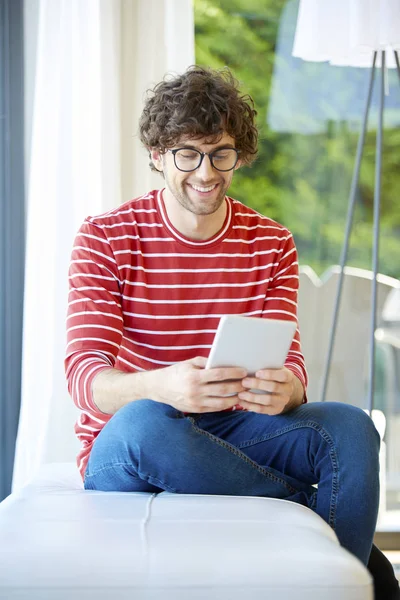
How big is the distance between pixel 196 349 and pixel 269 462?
354mm

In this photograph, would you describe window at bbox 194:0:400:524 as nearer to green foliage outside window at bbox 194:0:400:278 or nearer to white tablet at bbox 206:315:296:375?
green foliage outside window at bbox 194:0:400:278

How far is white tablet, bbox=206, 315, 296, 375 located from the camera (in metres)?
1.40

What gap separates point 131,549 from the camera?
1128mm

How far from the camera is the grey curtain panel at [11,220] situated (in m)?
2.60

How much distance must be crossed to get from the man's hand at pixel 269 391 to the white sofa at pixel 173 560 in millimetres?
283

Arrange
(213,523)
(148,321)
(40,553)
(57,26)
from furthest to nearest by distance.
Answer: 1. (57,26)
2. (148,321)
3. (213,523)
4. (40,553)

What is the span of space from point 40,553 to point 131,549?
Answer: 126 millimetres

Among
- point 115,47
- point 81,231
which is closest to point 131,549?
point 81,231

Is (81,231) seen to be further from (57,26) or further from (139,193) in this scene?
(57,26)

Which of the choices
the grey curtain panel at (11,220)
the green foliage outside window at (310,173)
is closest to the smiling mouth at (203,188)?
the grey curtain panel at (11,220)

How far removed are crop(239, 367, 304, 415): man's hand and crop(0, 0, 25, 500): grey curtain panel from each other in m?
1.29

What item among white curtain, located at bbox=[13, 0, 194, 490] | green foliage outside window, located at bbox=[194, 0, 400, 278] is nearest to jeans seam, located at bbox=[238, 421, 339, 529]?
white curtain, located at bbox=[13, 0, 194, 490]

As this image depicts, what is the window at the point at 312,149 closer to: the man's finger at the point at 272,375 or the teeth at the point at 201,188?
the teeth at the point at 201,188

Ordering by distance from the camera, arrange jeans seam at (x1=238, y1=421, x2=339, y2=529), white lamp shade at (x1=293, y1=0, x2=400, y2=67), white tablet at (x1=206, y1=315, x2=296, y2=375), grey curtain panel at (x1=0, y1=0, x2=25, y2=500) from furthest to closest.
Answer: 1. grey curtain panel at (x1=0, y1=0, x2=25, y2=500)
2. white lamp shade at (x1=293, y1=0, x2=400, y2=67)
3. jeans seam at (x1=238, y1=421, x2=339, y2=529)
4. white tablet at (x1=206, y1=315, x2=296, y2=375)
